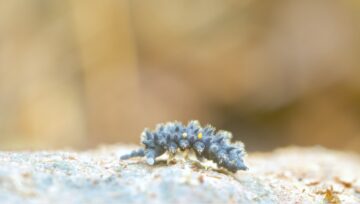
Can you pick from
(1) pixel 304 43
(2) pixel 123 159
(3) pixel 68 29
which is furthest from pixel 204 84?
(2) pixel 123 159

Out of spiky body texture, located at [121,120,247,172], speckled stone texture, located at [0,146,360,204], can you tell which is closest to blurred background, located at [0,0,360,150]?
speckled stone texture, located at [0,146,360,204]

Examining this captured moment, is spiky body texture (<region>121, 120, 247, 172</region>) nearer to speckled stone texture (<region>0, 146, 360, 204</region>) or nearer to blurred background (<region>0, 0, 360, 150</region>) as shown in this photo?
speckled stone texture (<region>0, 146, 360, 204</region>)

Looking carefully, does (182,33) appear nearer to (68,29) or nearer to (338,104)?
(68,29)

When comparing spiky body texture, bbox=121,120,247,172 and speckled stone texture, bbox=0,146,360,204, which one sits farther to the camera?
spiky body texture, bbox=121,120,247,172

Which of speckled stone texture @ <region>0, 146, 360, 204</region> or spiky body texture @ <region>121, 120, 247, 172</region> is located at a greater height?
spiky body texture @ <region>121, 120, 247, 172</region>

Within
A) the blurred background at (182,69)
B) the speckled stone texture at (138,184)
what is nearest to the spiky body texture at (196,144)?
the speckled stone texture at (138,184)

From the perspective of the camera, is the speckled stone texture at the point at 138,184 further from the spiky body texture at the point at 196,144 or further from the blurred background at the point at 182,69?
the blurred background at the point at 182,69

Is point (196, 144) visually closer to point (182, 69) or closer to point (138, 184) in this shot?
point (138, 184)
